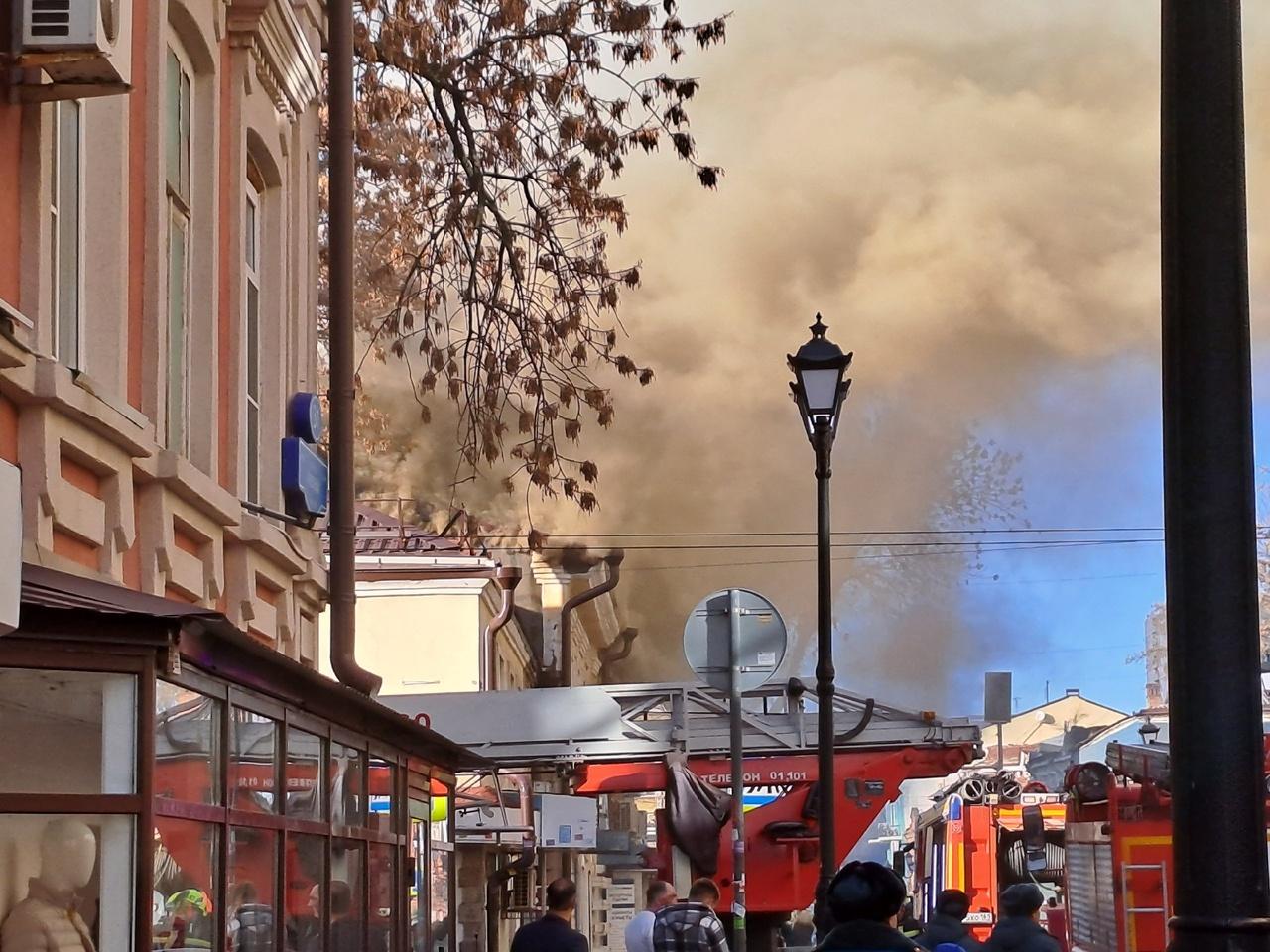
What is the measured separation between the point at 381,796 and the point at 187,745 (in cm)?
486

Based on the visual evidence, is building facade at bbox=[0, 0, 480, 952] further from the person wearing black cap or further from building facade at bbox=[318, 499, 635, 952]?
building facade at bbox=[318, 499, 635, 952]

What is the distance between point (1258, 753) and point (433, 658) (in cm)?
3157

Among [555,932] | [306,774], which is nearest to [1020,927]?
[555,932]

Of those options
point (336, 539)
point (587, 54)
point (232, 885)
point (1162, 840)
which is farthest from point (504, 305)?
point (232, 885)

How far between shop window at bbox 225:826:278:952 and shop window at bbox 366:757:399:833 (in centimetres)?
263

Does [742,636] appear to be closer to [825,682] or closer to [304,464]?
[825,682]

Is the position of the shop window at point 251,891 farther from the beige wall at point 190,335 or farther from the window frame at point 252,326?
the window frame at point 252,326

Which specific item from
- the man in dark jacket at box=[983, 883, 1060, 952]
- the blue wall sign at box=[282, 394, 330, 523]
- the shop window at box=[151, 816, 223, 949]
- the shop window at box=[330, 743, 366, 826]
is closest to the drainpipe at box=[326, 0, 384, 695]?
the blue wall sign at box=[282, 394, 330, 523]

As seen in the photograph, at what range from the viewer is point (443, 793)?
14312mm

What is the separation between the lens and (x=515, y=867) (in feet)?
83.9

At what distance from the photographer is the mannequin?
18.7 feet

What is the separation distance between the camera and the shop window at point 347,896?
31.1 feet

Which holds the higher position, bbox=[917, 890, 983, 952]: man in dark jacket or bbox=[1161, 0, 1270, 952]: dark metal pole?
bbox=[1161, 0, 1270, 952]: dark metal pole

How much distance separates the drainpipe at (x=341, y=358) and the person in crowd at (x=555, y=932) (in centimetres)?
323
